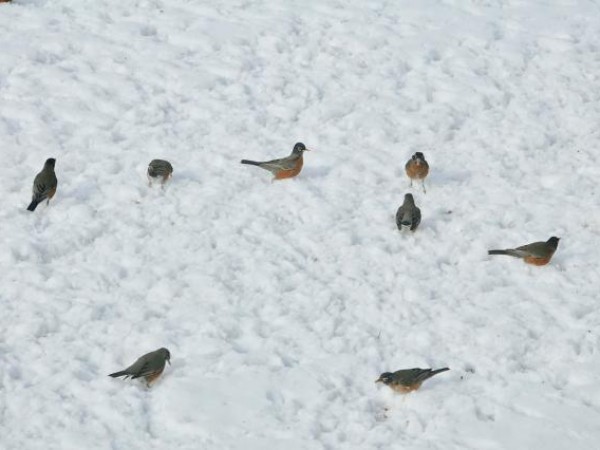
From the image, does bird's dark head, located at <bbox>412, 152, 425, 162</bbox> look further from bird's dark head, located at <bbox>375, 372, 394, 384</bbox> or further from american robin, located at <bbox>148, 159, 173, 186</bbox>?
bird's dark head, located at <bbox>375, 372, 394, 384</bbox>

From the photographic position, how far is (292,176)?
11633 millimetres

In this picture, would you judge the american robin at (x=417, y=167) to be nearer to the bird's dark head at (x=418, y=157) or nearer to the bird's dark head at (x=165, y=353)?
the bird's dark head at (x=418, y=157)

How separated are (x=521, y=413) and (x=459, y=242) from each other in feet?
9.55

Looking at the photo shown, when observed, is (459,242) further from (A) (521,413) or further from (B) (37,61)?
(B) (37,61)

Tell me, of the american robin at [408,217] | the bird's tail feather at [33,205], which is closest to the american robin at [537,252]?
the american robin at [408,217]

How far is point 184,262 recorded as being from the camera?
387 inches

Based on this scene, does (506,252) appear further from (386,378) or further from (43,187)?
(43,187)

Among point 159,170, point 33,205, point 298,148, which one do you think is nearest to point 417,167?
point 298,148

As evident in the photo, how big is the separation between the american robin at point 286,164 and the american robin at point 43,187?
257 cm

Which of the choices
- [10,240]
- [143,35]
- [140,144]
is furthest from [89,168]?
[143,35]

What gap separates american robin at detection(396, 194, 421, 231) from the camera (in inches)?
413

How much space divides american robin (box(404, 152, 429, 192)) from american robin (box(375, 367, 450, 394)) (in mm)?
3834

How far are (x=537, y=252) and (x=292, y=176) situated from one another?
3.48m

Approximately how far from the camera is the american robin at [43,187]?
1032cm
